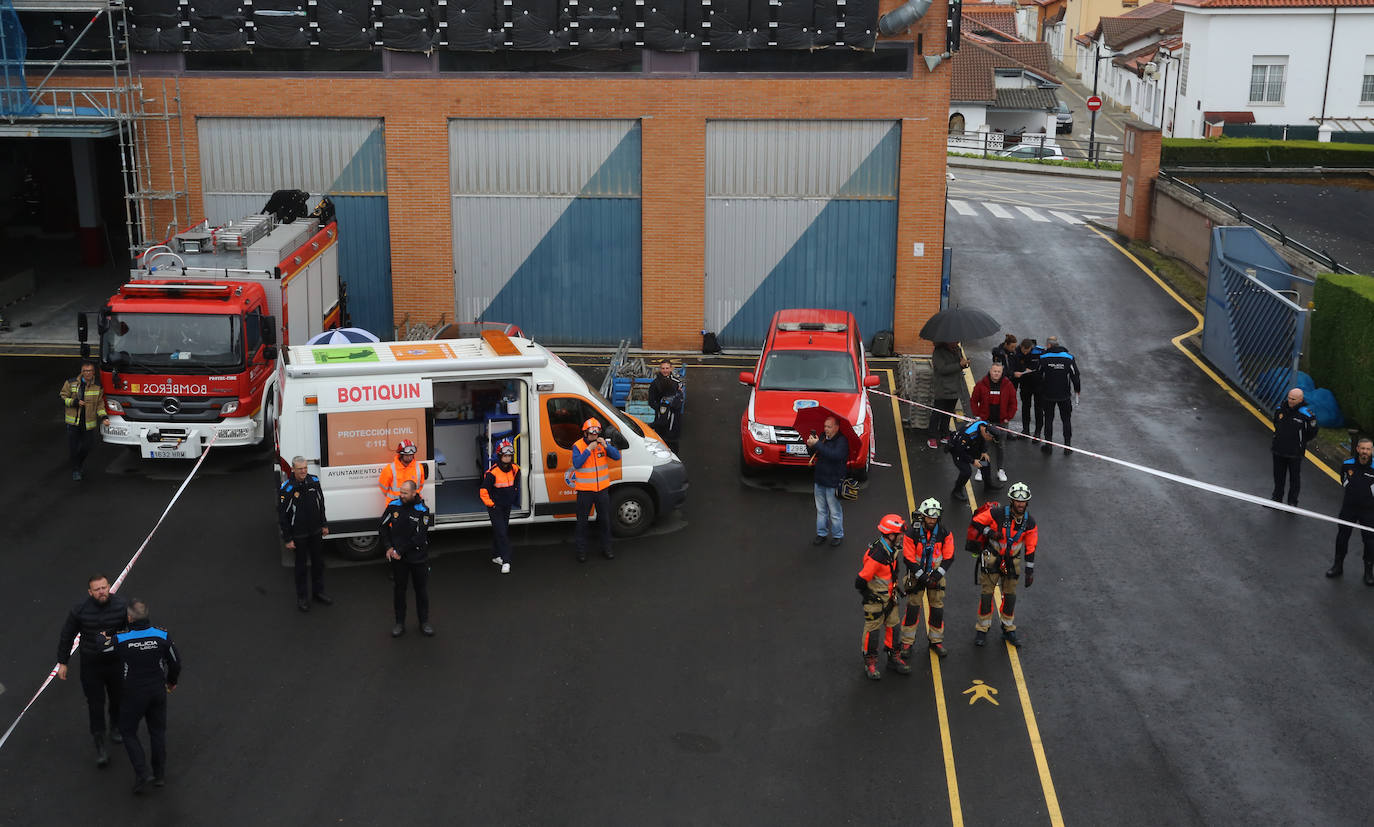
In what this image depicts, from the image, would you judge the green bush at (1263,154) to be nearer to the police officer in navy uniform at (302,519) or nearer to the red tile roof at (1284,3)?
the red tile roof at (1284,3)

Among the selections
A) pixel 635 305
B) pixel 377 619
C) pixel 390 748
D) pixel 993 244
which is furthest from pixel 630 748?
pixel 993 244

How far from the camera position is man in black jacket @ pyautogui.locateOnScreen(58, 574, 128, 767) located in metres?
10.8

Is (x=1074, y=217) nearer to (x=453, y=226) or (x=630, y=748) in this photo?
(x=453, y=226)

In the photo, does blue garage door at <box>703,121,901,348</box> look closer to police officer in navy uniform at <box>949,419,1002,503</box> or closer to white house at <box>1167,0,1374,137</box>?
police officer in navy uniform at <box>949,419,1002,503</box>

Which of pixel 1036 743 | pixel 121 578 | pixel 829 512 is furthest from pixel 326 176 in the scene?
pixel 1036 743

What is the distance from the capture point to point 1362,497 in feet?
48.8

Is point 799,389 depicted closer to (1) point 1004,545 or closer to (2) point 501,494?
(2) point 501,494

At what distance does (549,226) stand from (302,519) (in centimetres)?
1279

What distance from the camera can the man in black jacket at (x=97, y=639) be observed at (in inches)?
425

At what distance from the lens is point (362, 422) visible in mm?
15062

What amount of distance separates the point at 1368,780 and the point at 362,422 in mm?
10616

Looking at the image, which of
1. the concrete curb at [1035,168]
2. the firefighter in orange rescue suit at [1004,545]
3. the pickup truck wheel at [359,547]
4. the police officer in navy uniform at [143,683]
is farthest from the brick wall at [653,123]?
the concrete curb at [1035,168]

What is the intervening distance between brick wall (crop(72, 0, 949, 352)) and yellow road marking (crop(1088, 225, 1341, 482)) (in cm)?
506

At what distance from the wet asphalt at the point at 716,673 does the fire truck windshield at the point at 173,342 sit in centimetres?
160
